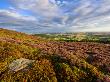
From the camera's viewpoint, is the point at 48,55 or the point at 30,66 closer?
the point at 30,66

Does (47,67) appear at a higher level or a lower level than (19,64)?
lower

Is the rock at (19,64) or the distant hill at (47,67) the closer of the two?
the distant hill at (47,67)

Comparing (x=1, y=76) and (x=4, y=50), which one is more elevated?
(x=4, y=50)

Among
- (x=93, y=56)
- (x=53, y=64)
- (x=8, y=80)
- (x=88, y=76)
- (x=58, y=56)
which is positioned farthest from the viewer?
(x=93, y=56)

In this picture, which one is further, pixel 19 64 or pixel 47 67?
pixel 47 67

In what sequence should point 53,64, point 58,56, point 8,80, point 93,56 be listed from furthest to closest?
point 93,56
point 58,56
point 53,64
point 8,80

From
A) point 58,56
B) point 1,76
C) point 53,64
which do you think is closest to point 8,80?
point 1,76

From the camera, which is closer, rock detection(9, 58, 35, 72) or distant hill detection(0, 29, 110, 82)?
distant hill detection(0, 29, 110, 82)

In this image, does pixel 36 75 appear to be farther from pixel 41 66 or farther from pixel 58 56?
pixel 58 56
